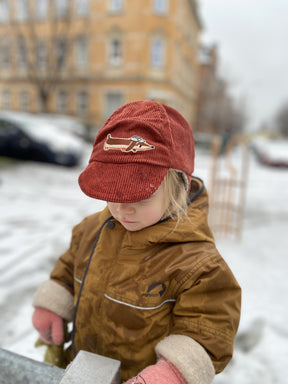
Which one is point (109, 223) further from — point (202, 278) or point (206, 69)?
point (206, 69)

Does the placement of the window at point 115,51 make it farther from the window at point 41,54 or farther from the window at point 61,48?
the window at point 41,54

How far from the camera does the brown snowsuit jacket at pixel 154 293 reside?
92 cm

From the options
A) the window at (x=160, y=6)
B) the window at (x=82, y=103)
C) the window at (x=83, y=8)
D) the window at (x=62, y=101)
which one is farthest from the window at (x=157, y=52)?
the window at (x=62, y=101)

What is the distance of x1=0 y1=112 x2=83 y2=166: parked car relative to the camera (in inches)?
299

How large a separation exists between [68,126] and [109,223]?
41.9 feet

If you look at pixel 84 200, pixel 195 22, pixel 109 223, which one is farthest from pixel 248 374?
pixel 195 22

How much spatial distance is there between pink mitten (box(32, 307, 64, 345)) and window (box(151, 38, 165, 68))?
20320 millimetres

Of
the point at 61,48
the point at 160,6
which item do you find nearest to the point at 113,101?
the point at 61,48

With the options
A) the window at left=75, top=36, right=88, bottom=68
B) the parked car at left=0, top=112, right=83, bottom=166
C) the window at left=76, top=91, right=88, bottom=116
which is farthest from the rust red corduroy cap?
the window at left=75, top=36, right=88, bottom=68

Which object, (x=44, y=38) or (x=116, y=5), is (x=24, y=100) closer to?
(x=44, y=38)

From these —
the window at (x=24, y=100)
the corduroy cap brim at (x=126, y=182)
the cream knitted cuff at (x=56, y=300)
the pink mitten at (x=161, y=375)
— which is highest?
the corduroy cap brim at (x=126, y=182)

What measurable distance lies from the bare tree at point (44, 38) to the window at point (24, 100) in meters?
2.82

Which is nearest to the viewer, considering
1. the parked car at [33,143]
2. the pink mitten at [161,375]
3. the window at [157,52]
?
the pink mitten at [161,375]

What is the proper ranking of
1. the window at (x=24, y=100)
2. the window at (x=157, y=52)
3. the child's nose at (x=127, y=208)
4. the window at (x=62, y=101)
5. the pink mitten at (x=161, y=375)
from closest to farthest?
the pink mitten at (x=161, y=375) → the child's nose at (x=127, y=208) → the window at (x=157, y=52) → the window at (x=62, y=101) → the window at (x=24, y=100)
